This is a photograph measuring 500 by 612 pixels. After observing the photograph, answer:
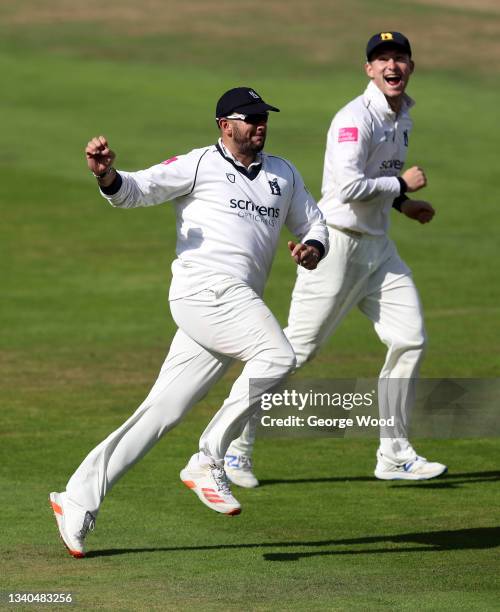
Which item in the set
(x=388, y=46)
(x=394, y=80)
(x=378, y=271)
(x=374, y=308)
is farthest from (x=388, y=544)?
(x=388, y=46)

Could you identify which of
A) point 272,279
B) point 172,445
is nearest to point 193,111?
point 272,279

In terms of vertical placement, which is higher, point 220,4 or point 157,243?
point 220,4

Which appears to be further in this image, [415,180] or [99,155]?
[415,180]

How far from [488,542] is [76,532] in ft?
7.54

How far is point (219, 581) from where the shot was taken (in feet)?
25.4

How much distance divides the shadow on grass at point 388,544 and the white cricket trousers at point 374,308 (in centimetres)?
155

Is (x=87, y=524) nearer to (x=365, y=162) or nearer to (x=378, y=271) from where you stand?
(x=378, y=271)

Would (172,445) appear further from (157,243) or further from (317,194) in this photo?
(317,194)

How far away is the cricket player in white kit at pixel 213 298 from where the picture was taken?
327 inches

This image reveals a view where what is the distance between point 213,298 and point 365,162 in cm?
232

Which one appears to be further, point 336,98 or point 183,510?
point 336,98

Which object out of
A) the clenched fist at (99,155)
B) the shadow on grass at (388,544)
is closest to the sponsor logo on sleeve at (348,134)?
the clenched fist at (99,155)

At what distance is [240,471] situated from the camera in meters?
10.1

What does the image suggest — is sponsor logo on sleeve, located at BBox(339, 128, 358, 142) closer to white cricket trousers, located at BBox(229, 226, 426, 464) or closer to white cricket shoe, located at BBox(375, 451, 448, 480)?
white cricket trousers, located at BBox(229, 226, 426, 464)
